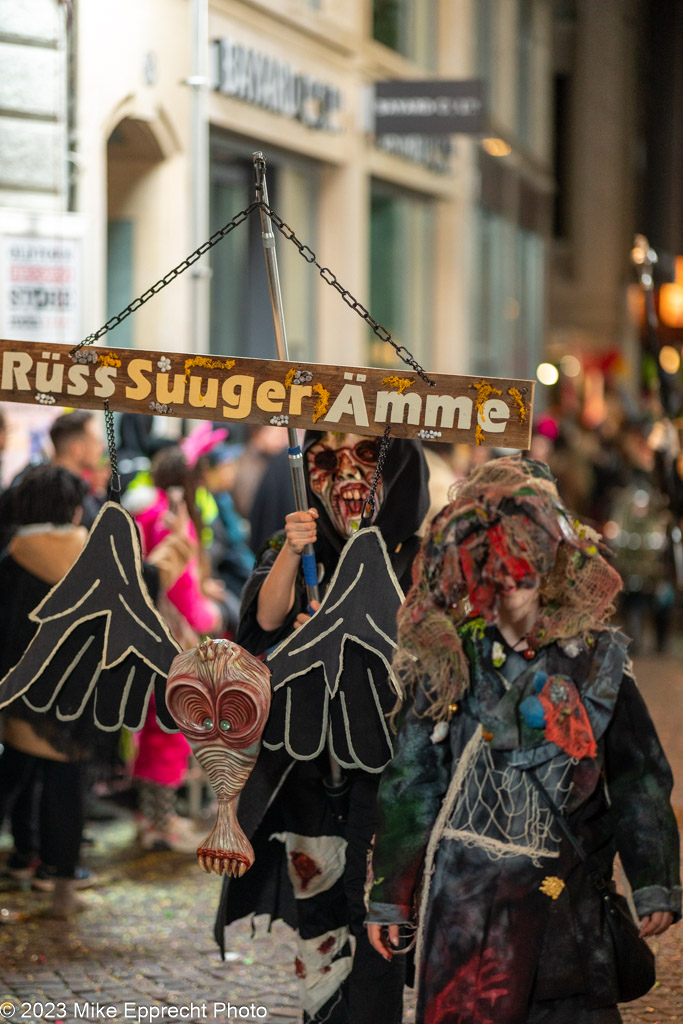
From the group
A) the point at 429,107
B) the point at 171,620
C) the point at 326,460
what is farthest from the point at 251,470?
the point at 326,460

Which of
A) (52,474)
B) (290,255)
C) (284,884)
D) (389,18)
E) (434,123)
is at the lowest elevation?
(284,884)

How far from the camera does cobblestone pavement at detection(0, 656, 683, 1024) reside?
438 centimetres

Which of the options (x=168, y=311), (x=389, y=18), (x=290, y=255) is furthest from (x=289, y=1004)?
(x=389, y=18)

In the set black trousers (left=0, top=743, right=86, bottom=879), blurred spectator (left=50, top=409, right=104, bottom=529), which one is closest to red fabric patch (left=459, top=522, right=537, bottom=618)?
black trousers (left=0, top=743, right=86, bottom=879)

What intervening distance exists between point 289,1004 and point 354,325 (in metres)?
9.68

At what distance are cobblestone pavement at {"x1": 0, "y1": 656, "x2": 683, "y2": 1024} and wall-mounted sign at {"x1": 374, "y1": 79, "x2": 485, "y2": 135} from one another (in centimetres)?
734

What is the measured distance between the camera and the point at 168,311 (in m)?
10.0

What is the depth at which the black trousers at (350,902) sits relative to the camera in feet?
12.0

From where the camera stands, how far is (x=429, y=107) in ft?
41.1

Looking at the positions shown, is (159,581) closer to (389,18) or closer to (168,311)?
(168,311)

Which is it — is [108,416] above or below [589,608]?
above

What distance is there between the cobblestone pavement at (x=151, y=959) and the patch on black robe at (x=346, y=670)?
1.16 metres

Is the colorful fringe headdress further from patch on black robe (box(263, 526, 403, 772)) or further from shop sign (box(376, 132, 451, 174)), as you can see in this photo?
shop sign (box(376, 132, 451, 174))

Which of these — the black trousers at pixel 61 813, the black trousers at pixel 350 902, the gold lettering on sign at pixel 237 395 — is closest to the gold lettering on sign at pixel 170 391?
the gold lettering on sign at pixel 237 395
